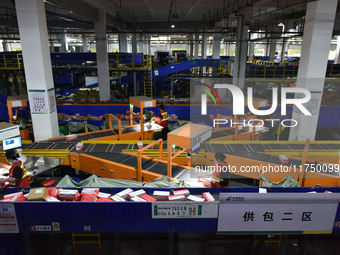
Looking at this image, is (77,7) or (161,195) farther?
(77,7)

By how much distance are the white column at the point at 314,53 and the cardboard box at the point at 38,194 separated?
8.75 meters

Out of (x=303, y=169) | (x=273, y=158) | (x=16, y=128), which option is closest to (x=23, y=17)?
(x=16, y=128)

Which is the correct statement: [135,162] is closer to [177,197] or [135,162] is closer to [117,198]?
[117,198]

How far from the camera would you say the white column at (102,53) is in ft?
49.9

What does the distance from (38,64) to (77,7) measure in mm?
5182

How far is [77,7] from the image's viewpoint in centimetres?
1234

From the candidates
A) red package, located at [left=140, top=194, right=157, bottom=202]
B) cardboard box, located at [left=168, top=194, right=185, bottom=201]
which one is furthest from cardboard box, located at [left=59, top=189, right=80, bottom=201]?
cardboard box, located at [left=168, top=194, right=185, bottom=201]

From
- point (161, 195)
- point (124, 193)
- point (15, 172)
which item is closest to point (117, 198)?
point (124, 193)

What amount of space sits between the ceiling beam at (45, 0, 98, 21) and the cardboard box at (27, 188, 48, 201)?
8.42 metres

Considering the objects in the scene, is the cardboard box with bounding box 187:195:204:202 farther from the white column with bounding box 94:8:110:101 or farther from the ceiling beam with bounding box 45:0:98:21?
the white column with bounding box 94:8:110:101

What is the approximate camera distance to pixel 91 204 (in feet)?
14.0

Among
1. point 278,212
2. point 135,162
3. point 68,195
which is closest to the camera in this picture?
point 278,212

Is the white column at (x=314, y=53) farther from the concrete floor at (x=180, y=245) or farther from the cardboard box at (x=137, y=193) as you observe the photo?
the cardboard box at (x=137, y=193)

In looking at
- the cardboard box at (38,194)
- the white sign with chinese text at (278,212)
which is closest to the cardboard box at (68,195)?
the cardboard box at (38,194)
